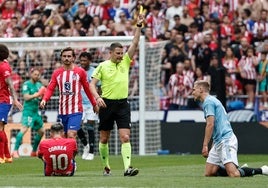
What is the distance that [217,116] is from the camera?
1669 centimetres

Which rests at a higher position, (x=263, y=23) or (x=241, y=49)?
(x=263, y=23)

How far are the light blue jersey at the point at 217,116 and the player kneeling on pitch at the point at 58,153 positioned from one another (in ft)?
7.57

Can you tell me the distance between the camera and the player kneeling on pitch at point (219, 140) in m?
16.5

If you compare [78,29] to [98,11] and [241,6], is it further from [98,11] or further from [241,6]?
[241,6]

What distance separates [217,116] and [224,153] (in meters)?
0.61

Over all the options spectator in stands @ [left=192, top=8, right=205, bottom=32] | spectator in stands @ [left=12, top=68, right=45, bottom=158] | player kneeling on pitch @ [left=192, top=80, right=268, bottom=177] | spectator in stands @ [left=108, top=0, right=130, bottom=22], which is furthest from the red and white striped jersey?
spectator in stands @ [left=108, top=0, right=130, bottom=22]

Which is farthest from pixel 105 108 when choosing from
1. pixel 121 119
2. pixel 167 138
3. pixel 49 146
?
pixel 167 138

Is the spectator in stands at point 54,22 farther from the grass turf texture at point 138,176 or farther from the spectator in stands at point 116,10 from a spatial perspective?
the grass turf texture at point 138,176

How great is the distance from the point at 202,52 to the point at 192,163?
756 centimetres

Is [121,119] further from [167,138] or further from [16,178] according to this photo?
[167,138]

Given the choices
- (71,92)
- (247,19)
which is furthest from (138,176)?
(247,19)

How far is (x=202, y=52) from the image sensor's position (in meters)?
29.4

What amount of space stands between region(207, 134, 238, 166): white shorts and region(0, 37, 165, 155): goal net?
32.8 feet

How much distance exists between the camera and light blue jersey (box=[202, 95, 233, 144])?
16.5 m
